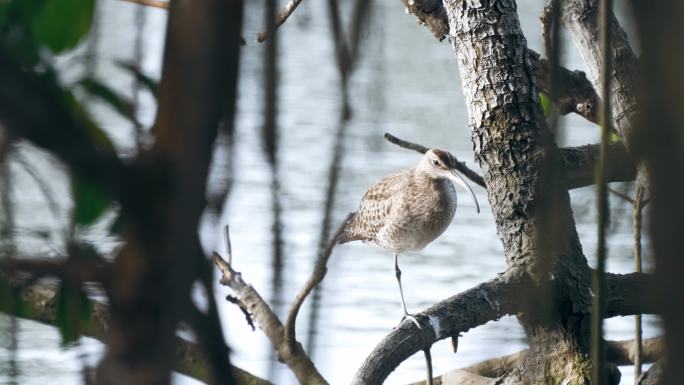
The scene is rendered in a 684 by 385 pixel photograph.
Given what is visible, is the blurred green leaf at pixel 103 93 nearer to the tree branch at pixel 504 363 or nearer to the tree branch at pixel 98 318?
the tree branch at pixel 98 318

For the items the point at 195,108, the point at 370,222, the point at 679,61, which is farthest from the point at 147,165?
the point at 370,222

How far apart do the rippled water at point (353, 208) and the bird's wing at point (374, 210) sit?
0.66ft

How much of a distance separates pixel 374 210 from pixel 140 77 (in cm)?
395

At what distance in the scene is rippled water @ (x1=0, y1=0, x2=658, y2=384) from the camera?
1.26 meters

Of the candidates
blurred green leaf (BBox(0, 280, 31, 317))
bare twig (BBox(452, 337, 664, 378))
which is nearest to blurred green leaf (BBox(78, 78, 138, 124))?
blurred green leaf (BBox(0, 280, 31, 317))

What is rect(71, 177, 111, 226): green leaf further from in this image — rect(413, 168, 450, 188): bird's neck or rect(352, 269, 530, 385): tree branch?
rect(413, 168, 450, 188): bird's neck

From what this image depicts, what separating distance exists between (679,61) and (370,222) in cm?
426

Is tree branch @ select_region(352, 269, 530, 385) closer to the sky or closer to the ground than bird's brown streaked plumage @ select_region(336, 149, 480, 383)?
closer to the ground

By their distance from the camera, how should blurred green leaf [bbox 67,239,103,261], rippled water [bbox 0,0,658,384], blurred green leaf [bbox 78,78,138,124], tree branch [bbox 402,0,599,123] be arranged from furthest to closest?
tree branch [bbox 402,0,599,123] < rippled water [bbox 0,0,658,384] < blurred green leaf [bbox 78,78,138,124] < blurred green leaf [bbox 67,239,103,261]

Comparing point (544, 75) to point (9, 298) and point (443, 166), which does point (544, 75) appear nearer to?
point (443, 166)

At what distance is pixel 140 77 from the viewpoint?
78cm

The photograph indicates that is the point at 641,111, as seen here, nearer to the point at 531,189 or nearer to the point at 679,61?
the point at 679,61

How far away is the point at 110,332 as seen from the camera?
547 millimetres

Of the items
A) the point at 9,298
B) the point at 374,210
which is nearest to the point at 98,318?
the point at 9,298
